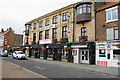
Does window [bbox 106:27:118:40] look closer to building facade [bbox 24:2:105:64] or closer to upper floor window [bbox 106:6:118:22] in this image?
upper floor window [bbox 106:6:118:22]

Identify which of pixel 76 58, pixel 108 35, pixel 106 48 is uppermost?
pixel 108 35

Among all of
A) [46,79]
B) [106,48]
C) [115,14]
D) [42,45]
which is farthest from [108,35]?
[42,45]

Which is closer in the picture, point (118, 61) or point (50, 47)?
point (118, 61)

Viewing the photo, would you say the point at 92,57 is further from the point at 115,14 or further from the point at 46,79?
the point at 46,79

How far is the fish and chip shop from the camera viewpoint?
55.1ft

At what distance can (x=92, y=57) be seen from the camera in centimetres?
1923

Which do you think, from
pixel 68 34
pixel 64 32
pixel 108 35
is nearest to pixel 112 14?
pixel 108 35

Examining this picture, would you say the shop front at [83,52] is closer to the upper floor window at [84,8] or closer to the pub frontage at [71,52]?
the pub frontage at [71,52]

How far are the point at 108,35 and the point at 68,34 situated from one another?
7.90 m

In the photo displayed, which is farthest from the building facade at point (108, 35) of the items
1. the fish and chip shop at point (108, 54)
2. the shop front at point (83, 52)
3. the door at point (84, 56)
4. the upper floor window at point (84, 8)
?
the door at point (84, 56)

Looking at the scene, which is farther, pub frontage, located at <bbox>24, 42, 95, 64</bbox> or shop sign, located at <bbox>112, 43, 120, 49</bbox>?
pub frontage, located at <bbox>24, 42, 95, 64</bbox>

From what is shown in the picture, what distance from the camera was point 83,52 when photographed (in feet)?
70.3

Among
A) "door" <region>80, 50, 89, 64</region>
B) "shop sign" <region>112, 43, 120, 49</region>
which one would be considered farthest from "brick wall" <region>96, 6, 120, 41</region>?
"door" <region>80, 50, 89, 64</region>

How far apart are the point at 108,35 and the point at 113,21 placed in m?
1.93
